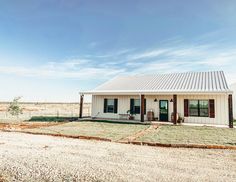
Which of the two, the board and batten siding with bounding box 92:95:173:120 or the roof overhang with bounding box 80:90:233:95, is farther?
the board and batten siding with bounding box 92:95:173:120

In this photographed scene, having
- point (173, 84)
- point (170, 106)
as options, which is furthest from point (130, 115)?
point (173, 84)

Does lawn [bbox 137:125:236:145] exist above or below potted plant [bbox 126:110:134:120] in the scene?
below

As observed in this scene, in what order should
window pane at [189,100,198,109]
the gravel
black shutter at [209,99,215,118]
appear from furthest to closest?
window pane at [189,100,198,109] < black shutter at [209,99,215,118] < the gravel

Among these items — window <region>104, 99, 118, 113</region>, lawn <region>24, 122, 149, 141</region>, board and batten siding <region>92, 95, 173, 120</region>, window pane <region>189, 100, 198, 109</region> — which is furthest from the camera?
window <region>104, 99, 118, 113</region>

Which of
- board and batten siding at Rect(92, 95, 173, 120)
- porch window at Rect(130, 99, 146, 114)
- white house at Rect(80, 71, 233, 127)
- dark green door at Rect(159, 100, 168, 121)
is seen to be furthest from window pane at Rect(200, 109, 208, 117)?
porch window at Rect(130, 99, 146, 114)

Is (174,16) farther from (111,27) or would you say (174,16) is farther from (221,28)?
(111,27)

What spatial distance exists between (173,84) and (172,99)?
5.24ft

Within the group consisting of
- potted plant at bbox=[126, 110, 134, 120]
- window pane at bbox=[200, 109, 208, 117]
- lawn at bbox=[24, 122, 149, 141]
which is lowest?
lawn at bbox=[24, 122, 149, 141]

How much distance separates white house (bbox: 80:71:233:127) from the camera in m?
14.5

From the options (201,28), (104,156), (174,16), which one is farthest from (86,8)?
(104,156)

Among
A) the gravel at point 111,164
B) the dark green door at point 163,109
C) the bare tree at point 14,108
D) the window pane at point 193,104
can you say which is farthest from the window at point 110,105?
the gravel at point 111,164

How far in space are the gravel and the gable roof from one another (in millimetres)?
8476

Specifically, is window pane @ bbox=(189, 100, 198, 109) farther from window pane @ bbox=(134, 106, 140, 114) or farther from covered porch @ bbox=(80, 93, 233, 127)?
window pane @ bbox=(134, 106, 140, 114)

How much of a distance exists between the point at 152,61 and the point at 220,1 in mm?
13569
